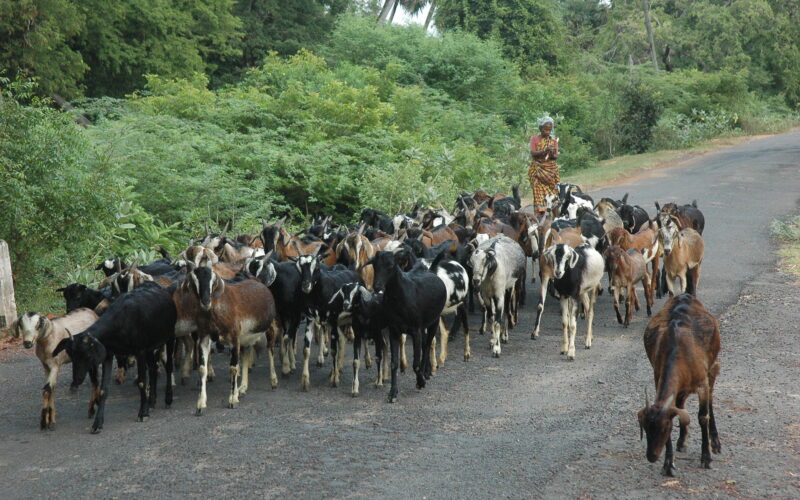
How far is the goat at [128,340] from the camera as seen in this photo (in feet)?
29.0

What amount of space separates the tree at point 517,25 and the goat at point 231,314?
112 ft

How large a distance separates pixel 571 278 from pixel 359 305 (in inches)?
127

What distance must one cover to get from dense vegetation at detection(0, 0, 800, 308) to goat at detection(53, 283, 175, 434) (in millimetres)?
4506

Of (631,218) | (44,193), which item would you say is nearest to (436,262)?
(44,193)

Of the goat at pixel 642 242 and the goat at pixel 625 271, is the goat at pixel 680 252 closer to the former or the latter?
the goat at pixel 642 242

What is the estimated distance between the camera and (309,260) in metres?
10.5

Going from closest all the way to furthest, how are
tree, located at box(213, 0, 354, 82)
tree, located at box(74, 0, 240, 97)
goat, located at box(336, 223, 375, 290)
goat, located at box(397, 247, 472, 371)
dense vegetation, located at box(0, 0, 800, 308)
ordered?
goat, located at box(397, 247, 472, 371) < goat, located at box(336, 223, 375, 290) < dense vegetation, located at box(0, 0, 800, 308) < tree, located at box(74, 0, 240, 97) < tree, located at box(213, 0, 354, 82)

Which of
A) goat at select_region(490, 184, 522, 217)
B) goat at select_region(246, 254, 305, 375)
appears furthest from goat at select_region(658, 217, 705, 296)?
goat at select_region(246, 254, 305, 375)

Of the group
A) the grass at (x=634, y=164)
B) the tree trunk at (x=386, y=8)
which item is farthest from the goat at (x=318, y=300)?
the tree trunk at (x=386, y=8)

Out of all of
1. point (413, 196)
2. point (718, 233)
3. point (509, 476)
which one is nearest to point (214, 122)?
point (413, 196)

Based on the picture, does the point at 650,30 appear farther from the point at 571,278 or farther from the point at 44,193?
the point at 44,193

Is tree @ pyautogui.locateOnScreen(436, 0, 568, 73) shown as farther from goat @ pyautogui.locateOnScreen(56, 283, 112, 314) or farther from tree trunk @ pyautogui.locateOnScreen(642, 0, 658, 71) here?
Answer: goat @ pyautogui.locateOnScreen(56, 283, 112, 314)

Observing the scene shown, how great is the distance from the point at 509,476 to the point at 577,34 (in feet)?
172

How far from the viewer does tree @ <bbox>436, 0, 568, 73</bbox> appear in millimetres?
42531
